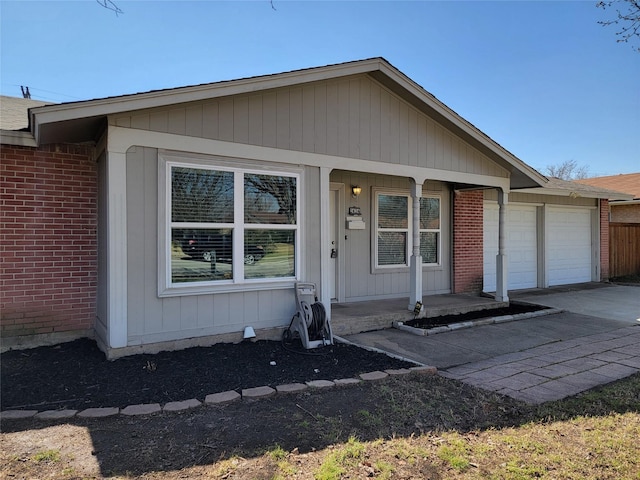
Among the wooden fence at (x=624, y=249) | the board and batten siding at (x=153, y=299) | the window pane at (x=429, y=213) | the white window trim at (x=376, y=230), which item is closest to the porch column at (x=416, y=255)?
the white window trim at (x=376, y=230)

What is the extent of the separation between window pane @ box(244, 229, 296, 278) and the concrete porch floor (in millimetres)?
1222

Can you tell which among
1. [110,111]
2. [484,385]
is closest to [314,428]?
[484,385]

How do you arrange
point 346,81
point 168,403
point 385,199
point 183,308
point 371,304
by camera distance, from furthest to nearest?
point 385,199 < point 371,304 < point 346,81 < point 183,308 < point 168,403

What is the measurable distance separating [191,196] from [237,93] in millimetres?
1475

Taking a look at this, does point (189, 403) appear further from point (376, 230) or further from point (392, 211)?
point (392, 211)

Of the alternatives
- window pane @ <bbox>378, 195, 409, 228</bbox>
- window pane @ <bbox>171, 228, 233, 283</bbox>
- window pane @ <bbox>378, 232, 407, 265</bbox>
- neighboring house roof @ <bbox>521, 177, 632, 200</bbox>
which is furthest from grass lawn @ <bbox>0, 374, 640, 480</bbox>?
neighboring house roof @ <bbox>521, 177, 632, 200</bbox>

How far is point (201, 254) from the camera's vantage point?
5.50 m

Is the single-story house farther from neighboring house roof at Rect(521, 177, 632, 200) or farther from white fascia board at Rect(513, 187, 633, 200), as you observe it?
neighboring house roof at Rect(521, 177, 632, 200)

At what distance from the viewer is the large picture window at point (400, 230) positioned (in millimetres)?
8828

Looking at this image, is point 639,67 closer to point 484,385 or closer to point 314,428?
point 484,385

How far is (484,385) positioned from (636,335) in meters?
4.19

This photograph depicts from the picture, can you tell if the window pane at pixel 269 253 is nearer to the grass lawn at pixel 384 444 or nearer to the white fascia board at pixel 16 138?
the grass lawn at pixel 384 444

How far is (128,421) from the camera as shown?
346 cm

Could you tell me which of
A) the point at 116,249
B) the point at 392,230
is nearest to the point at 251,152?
the point at 116,249
